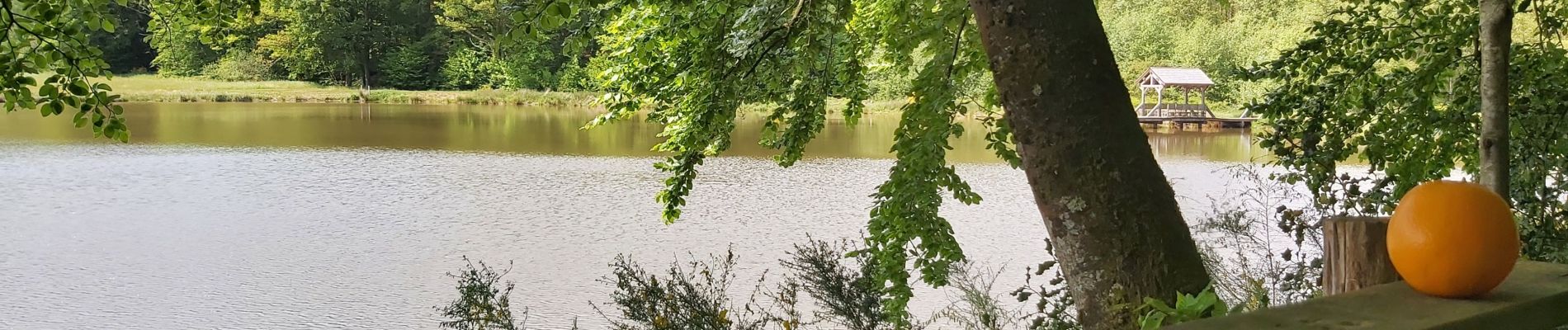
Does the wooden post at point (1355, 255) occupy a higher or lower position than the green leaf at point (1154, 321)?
higher

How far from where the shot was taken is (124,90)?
82.3 ft

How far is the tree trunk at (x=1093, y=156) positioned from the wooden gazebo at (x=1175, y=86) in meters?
18.2

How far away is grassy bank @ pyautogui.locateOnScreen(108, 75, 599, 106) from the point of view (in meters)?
25.6

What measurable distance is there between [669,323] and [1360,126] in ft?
7.90

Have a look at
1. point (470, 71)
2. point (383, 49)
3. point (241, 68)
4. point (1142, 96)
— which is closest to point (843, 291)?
point (1142, 96)

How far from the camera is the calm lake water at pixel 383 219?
6691mm

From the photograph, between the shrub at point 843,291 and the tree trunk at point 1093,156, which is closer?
the tree trunk at point 1093,156

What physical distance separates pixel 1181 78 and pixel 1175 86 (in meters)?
0.49

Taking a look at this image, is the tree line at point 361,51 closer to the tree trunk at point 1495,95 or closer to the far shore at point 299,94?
the far shore at point 299,94

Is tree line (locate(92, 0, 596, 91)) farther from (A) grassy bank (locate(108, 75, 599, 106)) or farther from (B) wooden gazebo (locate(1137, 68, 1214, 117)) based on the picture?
(B) wooden gazebo (locate(1137, 68, 1214, 117))

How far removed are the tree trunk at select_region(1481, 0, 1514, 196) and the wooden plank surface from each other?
1.01 metres

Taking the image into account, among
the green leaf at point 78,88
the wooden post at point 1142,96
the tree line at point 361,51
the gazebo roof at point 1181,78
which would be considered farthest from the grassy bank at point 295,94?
the green leaf at point 78,88

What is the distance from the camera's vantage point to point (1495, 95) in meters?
2.11

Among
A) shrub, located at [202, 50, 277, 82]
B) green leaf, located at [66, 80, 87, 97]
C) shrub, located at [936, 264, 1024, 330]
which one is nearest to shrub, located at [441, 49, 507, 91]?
shrub, located at [202, 50, 277, 82]
